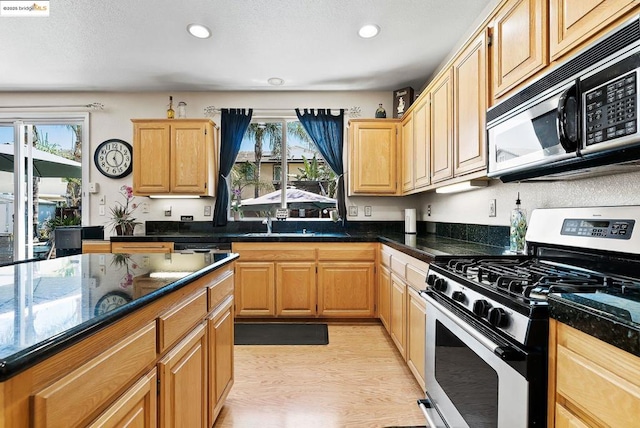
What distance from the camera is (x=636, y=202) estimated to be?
134cm

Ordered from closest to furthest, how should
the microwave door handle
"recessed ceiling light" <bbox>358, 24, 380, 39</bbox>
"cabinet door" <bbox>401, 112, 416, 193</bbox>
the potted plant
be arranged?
the microwave door handle → "recessed ceiling light" <bbox>358, 24, 380, 39</bbox> → "cabinet door" <bbox>401, 112, 416, 193</bbox> → the potted plant

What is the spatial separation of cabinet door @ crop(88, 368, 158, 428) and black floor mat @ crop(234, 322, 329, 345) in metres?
1.97

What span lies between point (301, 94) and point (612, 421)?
396cm

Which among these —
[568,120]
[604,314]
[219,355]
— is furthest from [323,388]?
[568,120]

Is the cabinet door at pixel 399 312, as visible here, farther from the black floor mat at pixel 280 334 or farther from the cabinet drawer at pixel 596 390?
the cabinet drawer at pixel 596 390

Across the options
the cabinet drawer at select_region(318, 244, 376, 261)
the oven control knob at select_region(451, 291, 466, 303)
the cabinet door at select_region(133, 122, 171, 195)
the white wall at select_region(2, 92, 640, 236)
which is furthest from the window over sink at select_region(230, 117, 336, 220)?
the oven control knob at select_region(451, 291, 466, 303)

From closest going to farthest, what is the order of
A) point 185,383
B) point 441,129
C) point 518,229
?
point 185,383, point 518,229, point 441,129

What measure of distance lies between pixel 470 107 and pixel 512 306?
1.44 metres

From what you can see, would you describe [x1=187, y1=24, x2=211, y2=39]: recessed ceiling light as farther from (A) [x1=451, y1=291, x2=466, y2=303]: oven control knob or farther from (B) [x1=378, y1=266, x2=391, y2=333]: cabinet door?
(A) [x1=451, y1=291, x2=466, y2=303]: oven control knob

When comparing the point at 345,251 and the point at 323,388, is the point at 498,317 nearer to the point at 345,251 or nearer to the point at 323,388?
the point at 323,388

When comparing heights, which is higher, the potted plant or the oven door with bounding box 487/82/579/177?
the oven door with bounding box 487/82/579/177

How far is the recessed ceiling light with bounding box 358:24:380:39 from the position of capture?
106 inches

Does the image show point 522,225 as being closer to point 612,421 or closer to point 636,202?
point 636,202

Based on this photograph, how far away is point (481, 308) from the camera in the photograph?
1.19 meters
